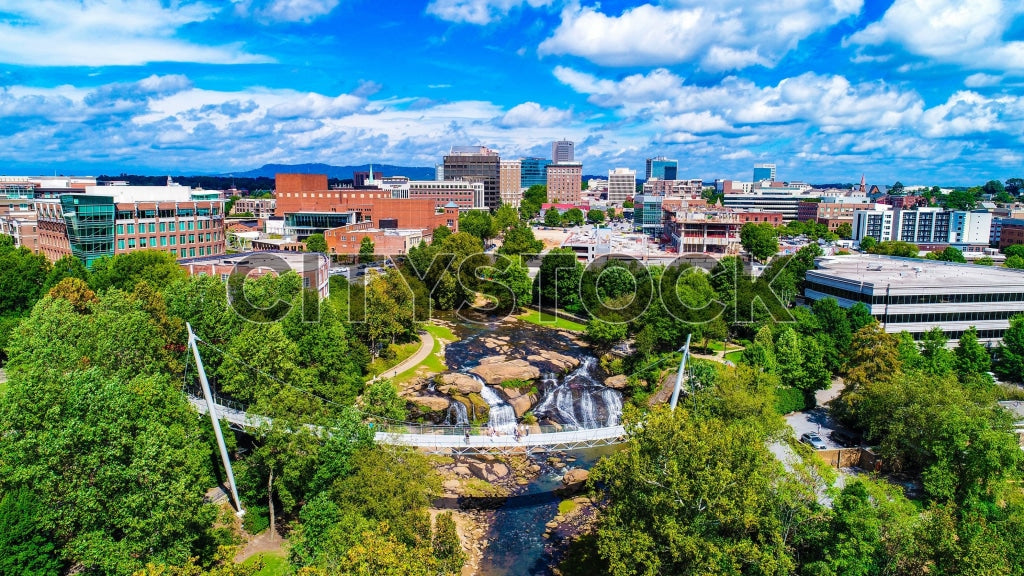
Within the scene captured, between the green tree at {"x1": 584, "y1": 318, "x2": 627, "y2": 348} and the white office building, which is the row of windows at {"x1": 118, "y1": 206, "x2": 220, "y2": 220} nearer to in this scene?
the green tree at {"x1": 584, "y1": 318, "x2": 627, "y2": 348}

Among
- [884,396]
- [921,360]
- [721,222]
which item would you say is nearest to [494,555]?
[884,396]

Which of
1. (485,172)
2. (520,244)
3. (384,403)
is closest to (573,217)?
(485,172)

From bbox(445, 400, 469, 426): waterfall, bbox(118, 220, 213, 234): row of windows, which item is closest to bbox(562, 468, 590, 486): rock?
bbox(445, 400, 469, 426): waterfall

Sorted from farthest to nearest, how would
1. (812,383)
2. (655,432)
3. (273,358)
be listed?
(812,383) → (273,358) → (655,432)

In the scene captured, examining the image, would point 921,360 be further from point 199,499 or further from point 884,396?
point 199,499

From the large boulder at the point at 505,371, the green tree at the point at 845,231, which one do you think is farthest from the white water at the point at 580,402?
the green tree at the point at 845,231

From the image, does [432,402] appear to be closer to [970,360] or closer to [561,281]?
[561,281]
